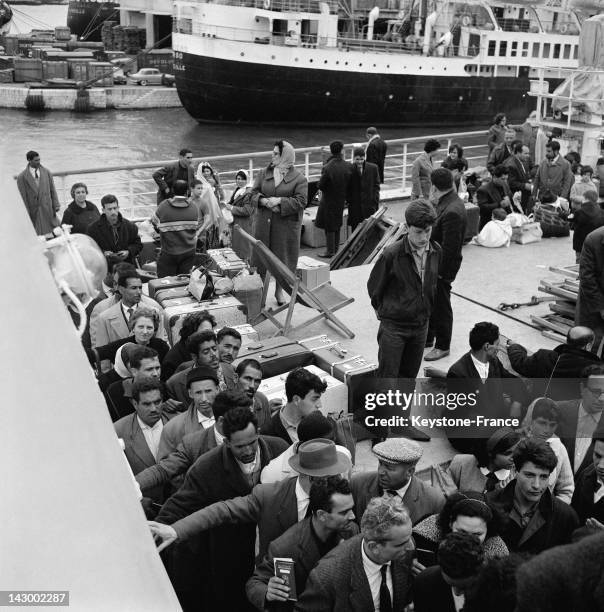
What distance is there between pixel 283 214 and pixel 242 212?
5.46ft

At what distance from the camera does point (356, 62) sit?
3253cm

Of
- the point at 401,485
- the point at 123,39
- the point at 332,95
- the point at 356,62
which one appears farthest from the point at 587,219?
the point at 123,39

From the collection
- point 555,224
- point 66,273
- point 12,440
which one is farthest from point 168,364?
point 555,224

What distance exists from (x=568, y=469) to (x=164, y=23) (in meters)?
53.6

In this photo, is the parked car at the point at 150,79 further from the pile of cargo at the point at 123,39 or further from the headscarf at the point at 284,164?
the headscarf at the point at 284,164

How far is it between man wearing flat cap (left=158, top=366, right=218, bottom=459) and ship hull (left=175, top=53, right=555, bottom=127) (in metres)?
29.8

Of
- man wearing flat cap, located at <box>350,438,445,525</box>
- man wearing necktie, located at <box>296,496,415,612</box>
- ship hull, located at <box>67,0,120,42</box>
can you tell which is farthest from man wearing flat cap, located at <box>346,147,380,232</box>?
ship hull, located at <box>67,0,120,42</box>

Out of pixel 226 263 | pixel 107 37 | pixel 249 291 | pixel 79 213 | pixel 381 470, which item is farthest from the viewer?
pixel 107 37

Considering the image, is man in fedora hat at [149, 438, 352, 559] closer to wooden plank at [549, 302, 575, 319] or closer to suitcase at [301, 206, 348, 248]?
wooden plank at [549, 302, 575, 319]

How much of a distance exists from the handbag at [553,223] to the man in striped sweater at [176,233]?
3715 mm

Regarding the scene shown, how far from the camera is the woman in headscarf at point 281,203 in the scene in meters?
6.73

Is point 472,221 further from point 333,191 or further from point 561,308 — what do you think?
point 561,308

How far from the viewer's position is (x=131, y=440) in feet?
12.8

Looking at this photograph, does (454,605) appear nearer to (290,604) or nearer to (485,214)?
(290,604)
